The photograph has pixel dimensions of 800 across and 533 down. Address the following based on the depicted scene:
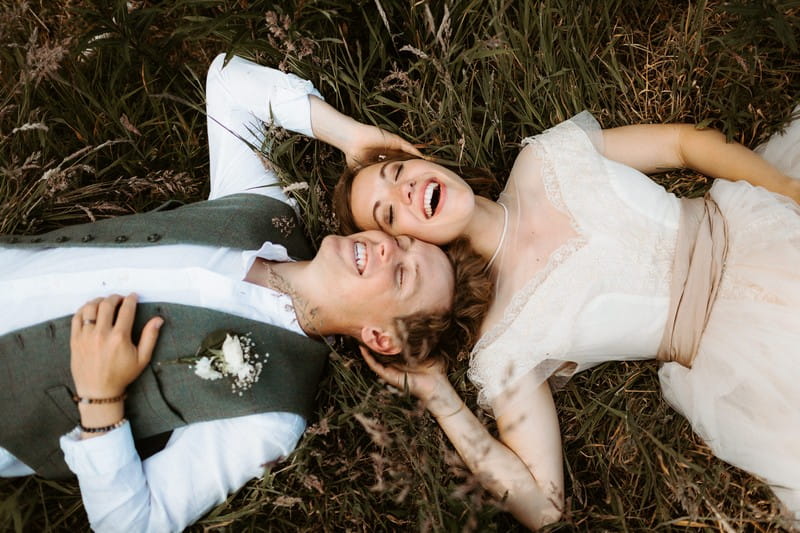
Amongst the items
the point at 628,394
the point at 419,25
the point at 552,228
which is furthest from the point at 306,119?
the point at 628,394

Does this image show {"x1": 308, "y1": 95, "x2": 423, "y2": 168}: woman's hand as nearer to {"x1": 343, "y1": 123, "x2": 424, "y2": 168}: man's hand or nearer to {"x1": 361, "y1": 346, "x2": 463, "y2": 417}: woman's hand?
{"x1": 343, "y1": 123, "x2": 424, "y2": 168}: man's hand

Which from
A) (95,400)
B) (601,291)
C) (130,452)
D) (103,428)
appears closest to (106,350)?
(95,400)

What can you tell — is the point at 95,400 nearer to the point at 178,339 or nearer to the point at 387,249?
the point at 178,339

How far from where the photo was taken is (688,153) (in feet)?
9.96

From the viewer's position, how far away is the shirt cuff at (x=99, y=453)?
7.85 ft

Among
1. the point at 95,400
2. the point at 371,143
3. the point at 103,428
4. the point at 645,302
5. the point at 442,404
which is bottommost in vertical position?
the point at 442,404

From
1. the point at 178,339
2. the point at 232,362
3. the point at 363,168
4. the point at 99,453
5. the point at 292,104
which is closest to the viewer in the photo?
the point at 232,362

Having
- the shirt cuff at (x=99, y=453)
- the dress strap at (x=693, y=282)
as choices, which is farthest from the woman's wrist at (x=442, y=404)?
the shirt cuff at (x=99, y=453)

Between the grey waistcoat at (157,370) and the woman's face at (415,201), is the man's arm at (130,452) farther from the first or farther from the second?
the woman's face at (415,201)

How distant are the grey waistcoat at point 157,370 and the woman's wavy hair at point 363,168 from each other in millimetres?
496

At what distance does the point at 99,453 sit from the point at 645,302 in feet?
8.00

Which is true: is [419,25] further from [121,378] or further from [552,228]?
[121,378]

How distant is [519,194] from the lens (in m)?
3.01

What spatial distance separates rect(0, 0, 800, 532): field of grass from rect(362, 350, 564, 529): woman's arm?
0.10 meters
